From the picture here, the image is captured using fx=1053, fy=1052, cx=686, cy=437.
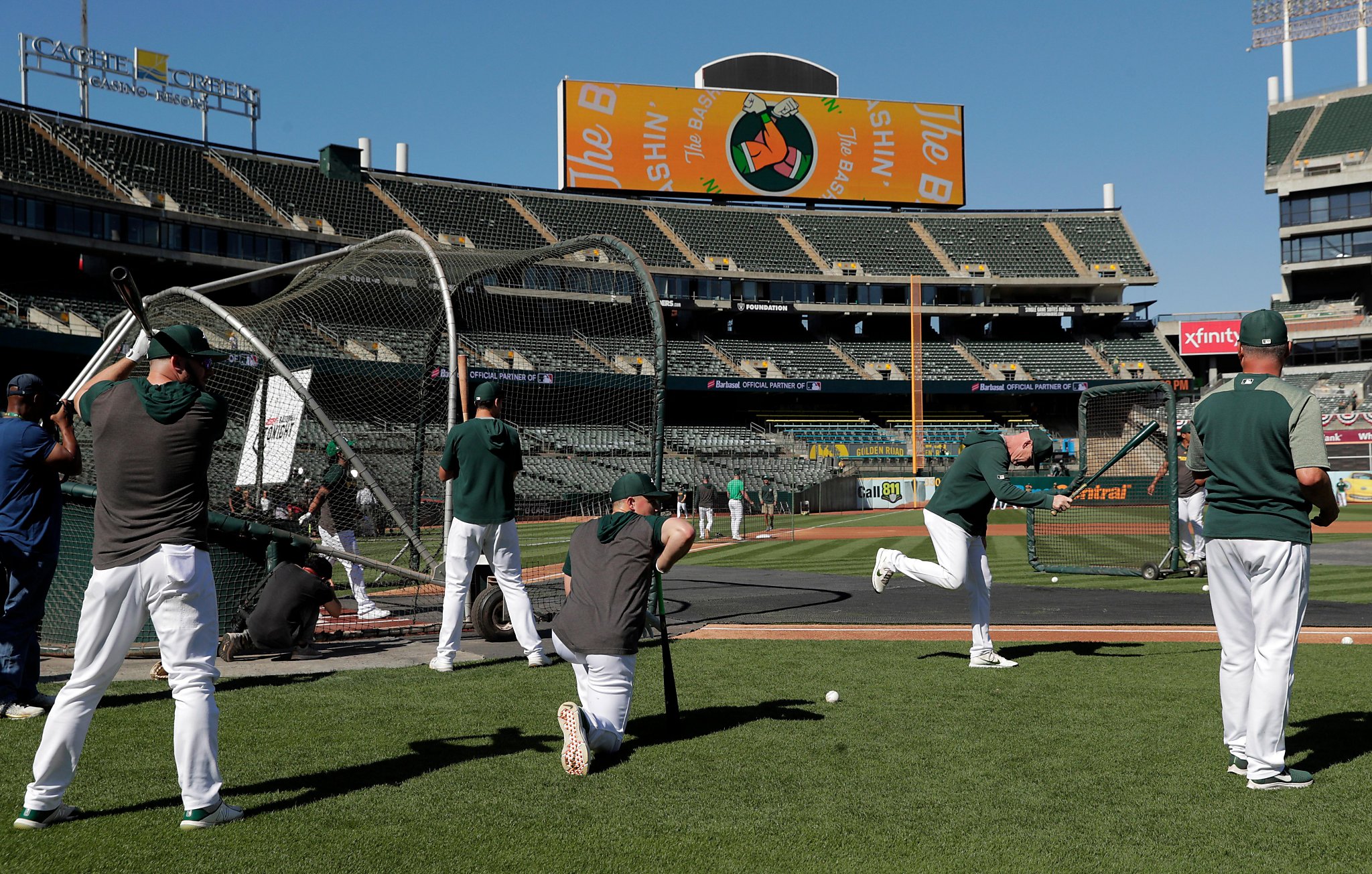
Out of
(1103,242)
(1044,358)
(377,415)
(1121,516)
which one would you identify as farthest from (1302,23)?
(377,415)

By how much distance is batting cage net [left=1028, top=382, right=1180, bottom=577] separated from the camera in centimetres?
1545

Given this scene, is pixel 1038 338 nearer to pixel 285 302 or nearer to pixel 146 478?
pixel 285 302

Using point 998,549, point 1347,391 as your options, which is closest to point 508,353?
point 998,549

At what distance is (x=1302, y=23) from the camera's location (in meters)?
71.2

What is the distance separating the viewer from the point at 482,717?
6230mm


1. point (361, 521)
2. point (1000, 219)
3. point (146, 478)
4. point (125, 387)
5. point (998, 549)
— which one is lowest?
point (998, 549)

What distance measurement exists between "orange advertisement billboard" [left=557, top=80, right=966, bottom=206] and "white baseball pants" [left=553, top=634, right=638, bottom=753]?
5332cm

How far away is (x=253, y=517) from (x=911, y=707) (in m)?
8.31

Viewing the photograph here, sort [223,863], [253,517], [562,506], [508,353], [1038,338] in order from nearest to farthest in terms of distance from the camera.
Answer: [223,863], [253,517], [562,506], [508,353], [1038,338]

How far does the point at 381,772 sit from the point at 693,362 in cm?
4853

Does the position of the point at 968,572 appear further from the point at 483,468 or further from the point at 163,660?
the point at 163,660

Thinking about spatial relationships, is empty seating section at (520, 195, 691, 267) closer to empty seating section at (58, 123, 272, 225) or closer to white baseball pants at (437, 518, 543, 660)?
empty seating section at (58, 123, 272, 225)

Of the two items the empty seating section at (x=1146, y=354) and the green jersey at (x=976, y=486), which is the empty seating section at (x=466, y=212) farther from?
the green jersey at (x=976, y=486)

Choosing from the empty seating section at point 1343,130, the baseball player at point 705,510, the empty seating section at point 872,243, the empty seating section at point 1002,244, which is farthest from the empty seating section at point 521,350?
the empty seating section at point 1343,130
